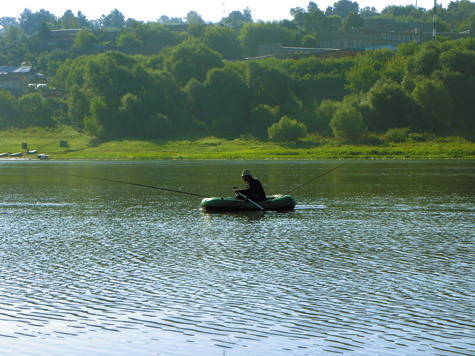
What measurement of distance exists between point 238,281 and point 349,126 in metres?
92.2

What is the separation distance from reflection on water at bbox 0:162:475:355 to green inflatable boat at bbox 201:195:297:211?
0.52m

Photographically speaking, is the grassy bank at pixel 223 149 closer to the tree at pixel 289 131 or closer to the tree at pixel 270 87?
the tree at pixel 289 131

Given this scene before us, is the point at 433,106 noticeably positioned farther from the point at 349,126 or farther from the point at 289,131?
the point at 289,131

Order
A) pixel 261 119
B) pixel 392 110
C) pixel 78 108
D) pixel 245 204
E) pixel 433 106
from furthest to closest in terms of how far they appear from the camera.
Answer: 1. pixel 78 108
2. pixel 261 119
3. pixel 392 110
4. pixel 433 106
5. pixel 245 204

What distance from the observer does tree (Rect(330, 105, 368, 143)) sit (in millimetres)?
108438

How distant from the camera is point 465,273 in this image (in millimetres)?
19344

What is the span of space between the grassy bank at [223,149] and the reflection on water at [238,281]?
6626cm

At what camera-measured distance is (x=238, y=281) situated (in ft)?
61.4

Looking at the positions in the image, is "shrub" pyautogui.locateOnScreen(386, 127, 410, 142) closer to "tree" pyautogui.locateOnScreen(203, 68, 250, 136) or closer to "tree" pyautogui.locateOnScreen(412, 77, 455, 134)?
"tree" pyautogui.locateOnScreen(412, 77, 455, 134)

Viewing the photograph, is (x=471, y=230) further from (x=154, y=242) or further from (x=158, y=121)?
(x=158, y=121)

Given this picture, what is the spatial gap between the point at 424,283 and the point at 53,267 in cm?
1113

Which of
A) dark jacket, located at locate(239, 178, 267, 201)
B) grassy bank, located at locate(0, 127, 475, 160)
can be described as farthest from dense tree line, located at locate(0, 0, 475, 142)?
dark jacket, located at locate(239, 178, 267, 201)

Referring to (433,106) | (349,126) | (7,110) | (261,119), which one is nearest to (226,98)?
(261,119)

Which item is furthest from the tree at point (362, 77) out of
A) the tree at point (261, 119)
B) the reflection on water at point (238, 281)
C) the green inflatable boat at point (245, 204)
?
the green inflatable boat at point (245, 204)
